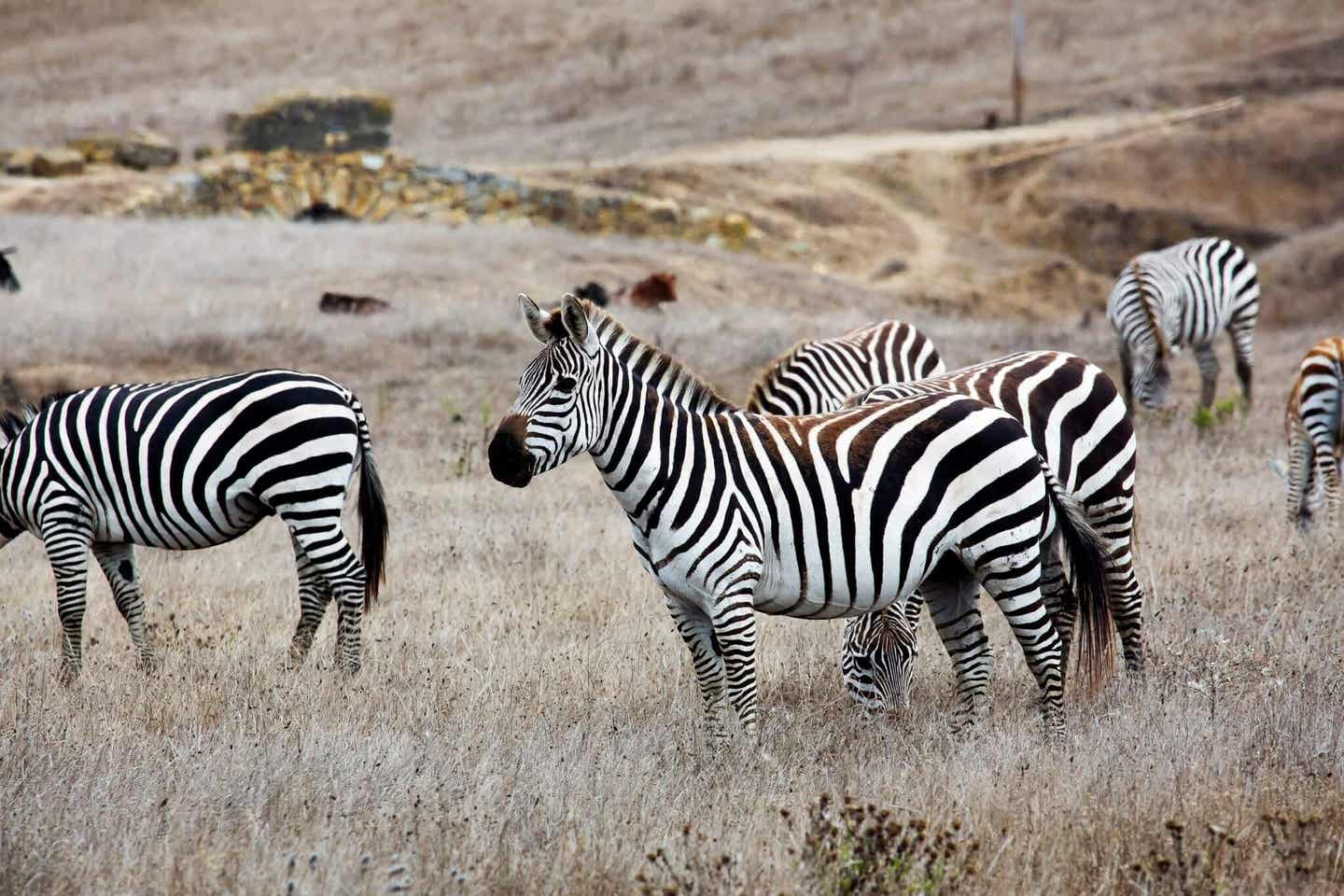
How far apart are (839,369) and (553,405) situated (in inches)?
190

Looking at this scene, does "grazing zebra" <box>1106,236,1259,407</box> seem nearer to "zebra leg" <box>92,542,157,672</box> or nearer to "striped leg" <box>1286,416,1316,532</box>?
"striped leg" <box>1286,416,1316,532</box>

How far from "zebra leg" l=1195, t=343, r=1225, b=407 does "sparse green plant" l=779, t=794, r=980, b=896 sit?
45.6ft

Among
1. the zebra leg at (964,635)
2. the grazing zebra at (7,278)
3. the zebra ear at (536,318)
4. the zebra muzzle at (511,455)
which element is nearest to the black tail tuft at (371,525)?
the zebra ear at (536,318)

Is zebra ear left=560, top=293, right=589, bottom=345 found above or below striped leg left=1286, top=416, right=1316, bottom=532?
above

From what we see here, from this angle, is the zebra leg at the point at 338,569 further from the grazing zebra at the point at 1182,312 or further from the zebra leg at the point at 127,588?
the grazing zebra at the point at 1182,312

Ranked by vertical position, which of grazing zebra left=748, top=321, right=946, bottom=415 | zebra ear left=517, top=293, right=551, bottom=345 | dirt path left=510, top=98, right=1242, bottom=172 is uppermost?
dirt path left=510, top=98, right=1242, bottom=172

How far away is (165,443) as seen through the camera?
754 centimetres

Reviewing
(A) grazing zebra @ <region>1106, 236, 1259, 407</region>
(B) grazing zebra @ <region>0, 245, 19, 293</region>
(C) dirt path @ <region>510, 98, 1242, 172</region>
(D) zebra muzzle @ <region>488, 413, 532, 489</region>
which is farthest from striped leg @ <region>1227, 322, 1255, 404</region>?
(C) dirt path @ <region>510, 98, 1242, 172</region>

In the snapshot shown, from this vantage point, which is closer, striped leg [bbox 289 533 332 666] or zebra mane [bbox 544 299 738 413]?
zebra mane [bbox 544 299 738 413]

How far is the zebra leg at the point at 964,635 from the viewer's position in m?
6.50

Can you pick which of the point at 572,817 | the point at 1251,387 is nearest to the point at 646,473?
the point at 572,817

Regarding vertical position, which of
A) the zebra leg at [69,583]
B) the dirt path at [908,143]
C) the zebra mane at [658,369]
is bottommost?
the zebra leg at [69,583]

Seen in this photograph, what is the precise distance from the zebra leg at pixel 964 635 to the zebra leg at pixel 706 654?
3.77 ft

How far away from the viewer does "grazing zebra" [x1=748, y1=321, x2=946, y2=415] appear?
31.8 ft
